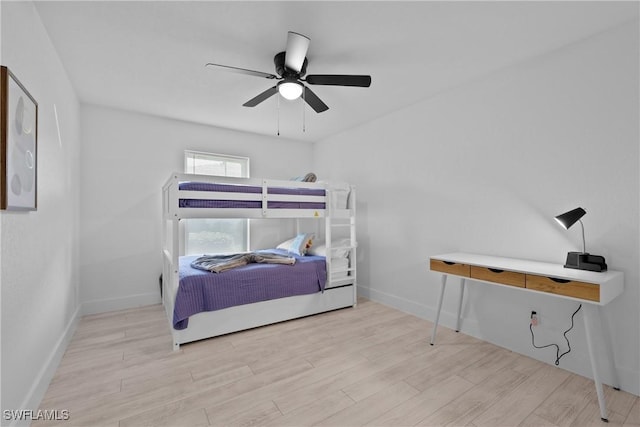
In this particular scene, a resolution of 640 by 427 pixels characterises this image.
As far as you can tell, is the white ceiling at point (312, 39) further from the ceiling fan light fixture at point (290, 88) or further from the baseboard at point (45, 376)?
the baseboard at point (45, 376)

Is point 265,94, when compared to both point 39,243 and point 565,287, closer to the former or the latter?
point 39,243

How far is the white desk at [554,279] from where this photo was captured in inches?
67.0

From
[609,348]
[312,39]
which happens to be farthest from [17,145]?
[609,348]

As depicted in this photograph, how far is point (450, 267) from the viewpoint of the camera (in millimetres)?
2447

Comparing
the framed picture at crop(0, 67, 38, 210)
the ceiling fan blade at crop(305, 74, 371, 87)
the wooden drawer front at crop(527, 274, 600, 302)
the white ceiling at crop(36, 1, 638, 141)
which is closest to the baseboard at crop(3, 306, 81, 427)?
the framed picture at crop(0, 67, 38, 210)

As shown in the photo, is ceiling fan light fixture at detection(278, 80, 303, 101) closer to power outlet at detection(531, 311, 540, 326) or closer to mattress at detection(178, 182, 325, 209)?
mattress at detection(178, 182, 325, 209)

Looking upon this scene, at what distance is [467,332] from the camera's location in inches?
111

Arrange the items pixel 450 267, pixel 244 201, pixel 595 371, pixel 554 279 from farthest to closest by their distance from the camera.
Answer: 1. pixel 244 201
2. pixel 450 267
3. pixel 554 279
4. pixel 595 371

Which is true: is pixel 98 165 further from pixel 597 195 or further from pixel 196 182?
pixel 597 195

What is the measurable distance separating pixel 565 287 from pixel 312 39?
2365mm

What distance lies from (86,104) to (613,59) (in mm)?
4922

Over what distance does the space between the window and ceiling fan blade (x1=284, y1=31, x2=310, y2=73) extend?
7.98ft

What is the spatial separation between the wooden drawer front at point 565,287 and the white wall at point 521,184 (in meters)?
0.50

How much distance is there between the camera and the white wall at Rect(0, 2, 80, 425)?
144cm
